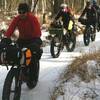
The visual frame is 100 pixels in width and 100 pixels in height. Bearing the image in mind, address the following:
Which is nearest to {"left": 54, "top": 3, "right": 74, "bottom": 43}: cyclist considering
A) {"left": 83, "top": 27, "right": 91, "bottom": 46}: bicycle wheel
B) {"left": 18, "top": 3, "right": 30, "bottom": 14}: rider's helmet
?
{"left": 83, "top": 27, "right": 91, "bottom": 46}: bicycle wheel

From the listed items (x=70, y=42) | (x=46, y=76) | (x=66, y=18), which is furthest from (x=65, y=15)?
(x=46, y=76)

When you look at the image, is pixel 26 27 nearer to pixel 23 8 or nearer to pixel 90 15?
pixel 23 8

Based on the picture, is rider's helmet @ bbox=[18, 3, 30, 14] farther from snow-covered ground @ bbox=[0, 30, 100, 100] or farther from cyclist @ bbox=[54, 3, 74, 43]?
cyclist @ bbox=[54, 3, 74, 43]

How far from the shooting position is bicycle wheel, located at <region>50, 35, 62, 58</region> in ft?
44.5

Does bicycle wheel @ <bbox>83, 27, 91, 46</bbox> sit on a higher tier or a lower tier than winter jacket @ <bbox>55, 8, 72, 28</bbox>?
lower

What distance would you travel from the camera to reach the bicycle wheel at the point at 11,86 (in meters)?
7.23

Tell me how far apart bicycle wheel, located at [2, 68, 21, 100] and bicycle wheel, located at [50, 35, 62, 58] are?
19.9ft

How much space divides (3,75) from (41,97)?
2.34m

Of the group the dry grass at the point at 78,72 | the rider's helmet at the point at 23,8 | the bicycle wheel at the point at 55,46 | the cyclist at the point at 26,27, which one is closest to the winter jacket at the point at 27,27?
the cyclist at the point at 26,27

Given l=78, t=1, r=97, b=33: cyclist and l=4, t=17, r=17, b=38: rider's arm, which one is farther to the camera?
l=78, t=1, r=97, b=33: cyclist

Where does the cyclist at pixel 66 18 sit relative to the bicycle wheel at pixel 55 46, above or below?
above

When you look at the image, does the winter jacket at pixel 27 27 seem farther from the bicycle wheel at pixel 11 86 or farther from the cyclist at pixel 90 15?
the cyclist at pixel 90 15

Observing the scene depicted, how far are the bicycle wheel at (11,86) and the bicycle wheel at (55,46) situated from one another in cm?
606

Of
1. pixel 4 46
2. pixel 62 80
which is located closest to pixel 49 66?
pixel 62 80
